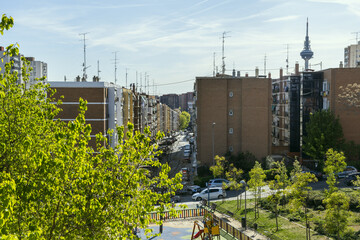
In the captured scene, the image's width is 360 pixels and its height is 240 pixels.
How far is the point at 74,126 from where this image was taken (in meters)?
9.12

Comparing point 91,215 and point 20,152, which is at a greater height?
point 20,152

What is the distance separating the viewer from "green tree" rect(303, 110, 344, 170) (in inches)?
1839

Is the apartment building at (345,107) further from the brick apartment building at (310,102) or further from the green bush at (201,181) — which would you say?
the green bush at (201,181)

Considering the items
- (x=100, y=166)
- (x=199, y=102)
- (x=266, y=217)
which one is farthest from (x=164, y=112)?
(x=100, y=166)

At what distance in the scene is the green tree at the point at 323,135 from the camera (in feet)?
153

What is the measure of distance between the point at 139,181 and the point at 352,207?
82.5 feet

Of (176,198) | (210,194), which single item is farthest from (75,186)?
(210,194)

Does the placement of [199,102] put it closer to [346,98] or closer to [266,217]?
[346,98]

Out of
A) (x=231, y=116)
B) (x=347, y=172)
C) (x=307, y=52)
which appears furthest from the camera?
(x=307, y=52)

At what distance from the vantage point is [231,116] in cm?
5078

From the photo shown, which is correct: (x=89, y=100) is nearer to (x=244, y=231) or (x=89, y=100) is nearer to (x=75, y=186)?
(x=244, y=231)

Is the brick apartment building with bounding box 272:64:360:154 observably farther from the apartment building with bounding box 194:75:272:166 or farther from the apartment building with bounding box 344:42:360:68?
the apartment building with bounding box 344:42:360:68

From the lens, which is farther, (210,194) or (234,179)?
(210,194)

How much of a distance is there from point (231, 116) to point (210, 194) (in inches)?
579
